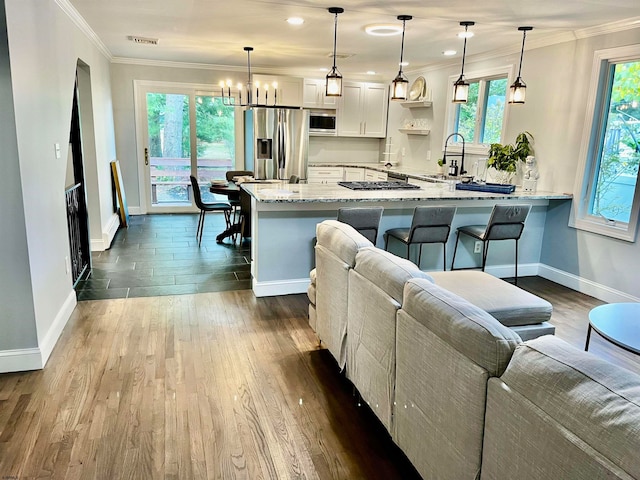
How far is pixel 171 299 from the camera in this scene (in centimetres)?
400

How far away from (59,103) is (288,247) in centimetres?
218

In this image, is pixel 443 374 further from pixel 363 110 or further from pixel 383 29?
pixel 363 110

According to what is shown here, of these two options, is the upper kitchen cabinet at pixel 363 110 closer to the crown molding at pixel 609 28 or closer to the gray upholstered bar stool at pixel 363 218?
the crown molding at pixel 609 28

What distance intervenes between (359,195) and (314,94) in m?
4.20

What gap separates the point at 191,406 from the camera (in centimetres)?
246

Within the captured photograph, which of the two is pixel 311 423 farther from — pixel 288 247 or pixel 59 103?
pixel 59 103

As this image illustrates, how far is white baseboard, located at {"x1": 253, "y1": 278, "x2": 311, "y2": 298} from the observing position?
13.7ft

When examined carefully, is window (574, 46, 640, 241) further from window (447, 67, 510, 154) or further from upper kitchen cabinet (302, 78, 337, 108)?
upper kitchen cabinet (302, 78, 337, 108)

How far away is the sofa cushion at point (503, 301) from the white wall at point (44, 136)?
260cm

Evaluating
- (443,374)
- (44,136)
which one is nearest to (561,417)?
(443,374)

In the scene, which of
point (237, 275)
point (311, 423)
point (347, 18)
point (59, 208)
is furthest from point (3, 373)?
point (347, 18)

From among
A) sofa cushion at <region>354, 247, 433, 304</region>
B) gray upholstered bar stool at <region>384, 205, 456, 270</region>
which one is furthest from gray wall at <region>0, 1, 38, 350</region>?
gray upholstered bar stool at <region>384, 205, 456, 270</region>

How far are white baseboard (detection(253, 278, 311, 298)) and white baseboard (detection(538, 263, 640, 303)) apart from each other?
2678 millimetres

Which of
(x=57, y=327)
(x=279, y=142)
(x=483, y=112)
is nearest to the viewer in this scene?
(x=57, y=327)
